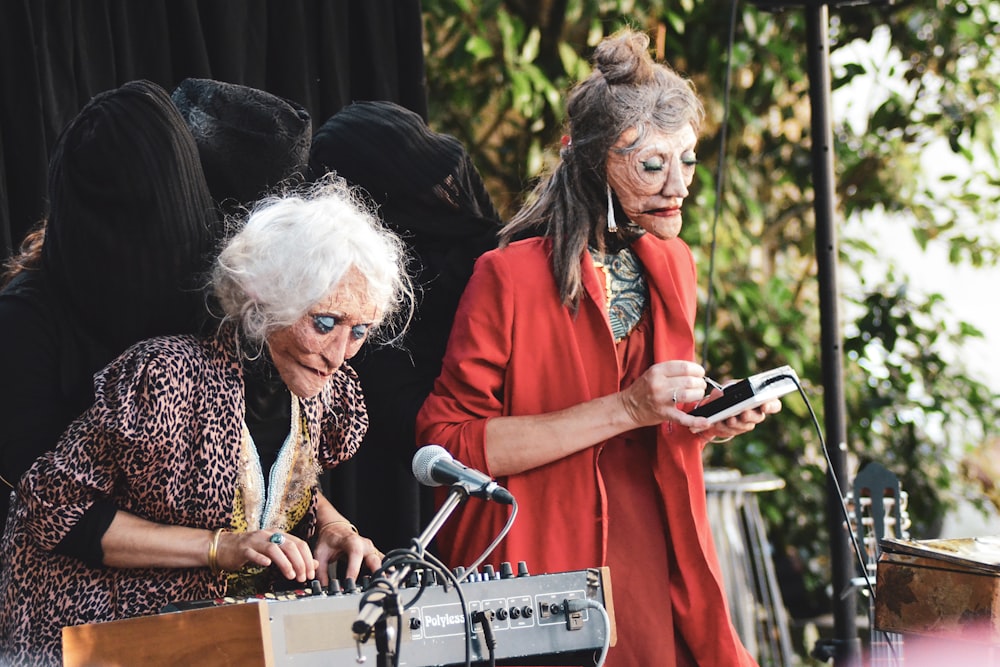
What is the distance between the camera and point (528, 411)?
7.14 feet

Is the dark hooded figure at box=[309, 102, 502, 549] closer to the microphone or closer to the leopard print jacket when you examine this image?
the leopard print jacket

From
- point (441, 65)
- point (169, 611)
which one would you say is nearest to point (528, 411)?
point (169, 611)

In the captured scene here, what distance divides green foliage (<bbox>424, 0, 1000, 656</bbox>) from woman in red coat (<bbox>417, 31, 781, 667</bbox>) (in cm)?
187

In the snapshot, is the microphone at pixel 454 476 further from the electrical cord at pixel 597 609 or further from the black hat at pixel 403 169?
the black hat at pixel 403 169

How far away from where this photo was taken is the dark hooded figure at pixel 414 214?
2.36m

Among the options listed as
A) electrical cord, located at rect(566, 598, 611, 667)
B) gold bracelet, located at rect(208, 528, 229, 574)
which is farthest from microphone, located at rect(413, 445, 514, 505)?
gold bracelet, located at rect(208, 528, 229, 574)

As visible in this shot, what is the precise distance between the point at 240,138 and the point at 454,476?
2.96 feet

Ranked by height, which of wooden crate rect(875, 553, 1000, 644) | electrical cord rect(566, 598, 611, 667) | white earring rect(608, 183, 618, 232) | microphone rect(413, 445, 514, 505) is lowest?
wooden crate rect(875, 553, 1000, 644)

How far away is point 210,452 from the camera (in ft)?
6.02

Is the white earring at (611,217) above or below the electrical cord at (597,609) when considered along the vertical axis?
above

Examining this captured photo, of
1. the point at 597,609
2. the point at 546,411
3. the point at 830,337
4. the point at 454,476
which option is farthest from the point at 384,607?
the point at 830,337

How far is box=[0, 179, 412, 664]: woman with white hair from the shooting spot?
177 cm

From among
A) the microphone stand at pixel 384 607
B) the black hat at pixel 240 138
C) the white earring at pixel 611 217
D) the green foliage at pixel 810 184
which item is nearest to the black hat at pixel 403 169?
the black hat at pixel 240 138

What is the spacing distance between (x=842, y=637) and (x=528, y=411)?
1.05 meters
